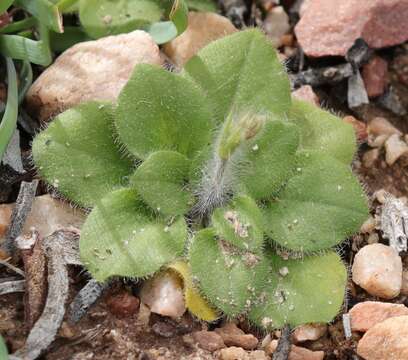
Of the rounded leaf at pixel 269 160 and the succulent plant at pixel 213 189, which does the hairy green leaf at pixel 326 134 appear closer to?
the succulent plant at pixel 213 189

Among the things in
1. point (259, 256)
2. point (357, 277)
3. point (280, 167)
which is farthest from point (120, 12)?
point (357, 277)

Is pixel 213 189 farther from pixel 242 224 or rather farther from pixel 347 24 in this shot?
pixel 347 24

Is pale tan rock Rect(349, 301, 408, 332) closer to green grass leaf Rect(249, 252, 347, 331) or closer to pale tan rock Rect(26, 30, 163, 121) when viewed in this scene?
green grass leaf Rect(249, 252, 347, 331)

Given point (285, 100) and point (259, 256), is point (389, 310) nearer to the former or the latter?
point (259, 256)

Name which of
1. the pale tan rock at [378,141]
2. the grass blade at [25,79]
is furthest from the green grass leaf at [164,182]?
the pale tan rock at [378,141]

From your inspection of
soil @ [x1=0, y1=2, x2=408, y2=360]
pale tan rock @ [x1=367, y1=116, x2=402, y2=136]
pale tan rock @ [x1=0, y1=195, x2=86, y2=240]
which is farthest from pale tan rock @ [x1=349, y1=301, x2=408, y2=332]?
pale tan rock @ [x1=0, y1=195, x2=86, y2=240]

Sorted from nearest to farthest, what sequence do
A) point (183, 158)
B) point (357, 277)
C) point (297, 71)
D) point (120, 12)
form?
1. point (183, 158)
2. point (357, 277)
3. point (120, 12)
4. point (297, 71)
